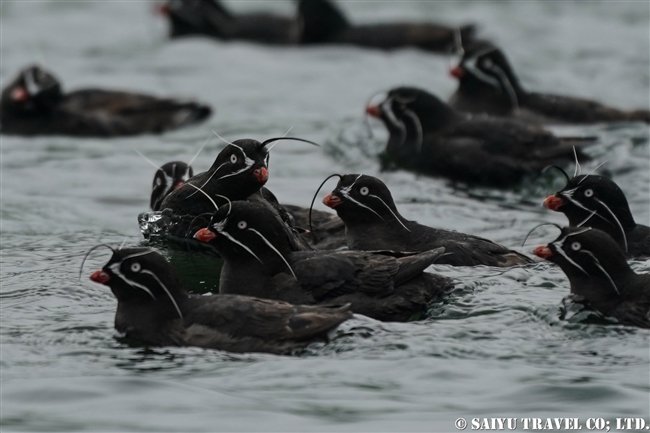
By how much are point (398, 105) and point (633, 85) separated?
7690mm

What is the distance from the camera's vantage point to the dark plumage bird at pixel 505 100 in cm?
1716

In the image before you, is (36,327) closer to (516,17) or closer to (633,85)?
(633,85)

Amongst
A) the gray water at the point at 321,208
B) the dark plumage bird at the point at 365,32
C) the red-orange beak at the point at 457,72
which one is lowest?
the gray water at the point at 321,208

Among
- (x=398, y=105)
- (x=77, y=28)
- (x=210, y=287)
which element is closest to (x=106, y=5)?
(x=77, y=28)

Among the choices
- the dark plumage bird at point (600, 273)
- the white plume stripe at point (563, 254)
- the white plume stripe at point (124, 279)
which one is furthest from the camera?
the white plume stripe at point (563, 254)

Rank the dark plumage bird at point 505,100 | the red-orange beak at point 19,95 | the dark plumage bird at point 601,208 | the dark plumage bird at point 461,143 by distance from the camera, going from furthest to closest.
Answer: the red-orange beak at point 19,95, the dark plumage bird at point 505,100, the dark plumage bird at point 461,143, the dark plumage bird at point 601,208

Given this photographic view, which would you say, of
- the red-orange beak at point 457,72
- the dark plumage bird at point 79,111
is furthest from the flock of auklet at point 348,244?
the dark plumage bird at point 79,111

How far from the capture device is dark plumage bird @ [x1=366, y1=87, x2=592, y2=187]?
14844 millimetres

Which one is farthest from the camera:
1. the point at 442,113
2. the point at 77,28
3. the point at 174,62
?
the point at 77,28

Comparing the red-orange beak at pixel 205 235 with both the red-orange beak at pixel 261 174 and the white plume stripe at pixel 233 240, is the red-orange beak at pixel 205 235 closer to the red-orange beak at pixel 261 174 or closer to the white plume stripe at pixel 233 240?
the white plume stripe at pixel 233 240

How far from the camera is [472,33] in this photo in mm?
22047

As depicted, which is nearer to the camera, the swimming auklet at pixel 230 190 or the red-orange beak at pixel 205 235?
the red-orange beak at pixel 205 235

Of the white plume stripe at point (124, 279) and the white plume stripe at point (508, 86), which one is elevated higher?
the white plume stripe at point (508, 86)

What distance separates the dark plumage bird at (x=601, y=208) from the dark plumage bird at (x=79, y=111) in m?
8.38
